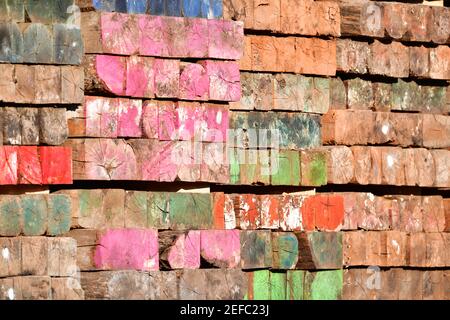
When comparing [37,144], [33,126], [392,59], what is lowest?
[37,144]

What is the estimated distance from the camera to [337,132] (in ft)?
42.9

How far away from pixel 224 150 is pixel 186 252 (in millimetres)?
821

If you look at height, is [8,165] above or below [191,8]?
below

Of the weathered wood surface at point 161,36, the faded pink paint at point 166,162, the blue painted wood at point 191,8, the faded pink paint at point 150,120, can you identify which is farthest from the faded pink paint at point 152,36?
the faded pink paint at point 166,162

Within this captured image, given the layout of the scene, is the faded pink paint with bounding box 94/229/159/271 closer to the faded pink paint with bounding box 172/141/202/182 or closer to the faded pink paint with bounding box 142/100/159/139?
the faded pink paint with bounding box 172/141/202/182

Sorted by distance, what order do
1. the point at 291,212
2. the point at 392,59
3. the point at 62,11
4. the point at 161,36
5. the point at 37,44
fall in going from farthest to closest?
1. the point at 392,59
2. the point at 291,212
3. the point at 161,36
4. the point at 62,11
5. the point at 37,44

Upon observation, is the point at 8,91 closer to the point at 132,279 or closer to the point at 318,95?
the point at 132,279

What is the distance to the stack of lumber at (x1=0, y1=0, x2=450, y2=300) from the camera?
37.0 feet

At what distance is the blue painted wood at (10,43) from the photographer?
437 inches

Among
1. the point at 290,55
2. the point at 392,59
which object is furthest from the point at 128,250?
the point at 392,59

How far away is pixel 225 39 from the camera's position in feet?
39.8

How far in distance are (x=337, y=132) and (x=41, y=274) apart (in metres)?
2.96

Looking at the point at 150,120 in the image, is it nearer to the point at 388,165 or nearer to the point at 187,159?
the point at 187,159

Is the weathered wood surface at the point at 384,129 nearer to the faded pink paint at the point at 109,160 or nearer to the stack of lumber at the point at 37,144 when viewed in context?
the faded pink paint at the point at 109,160
